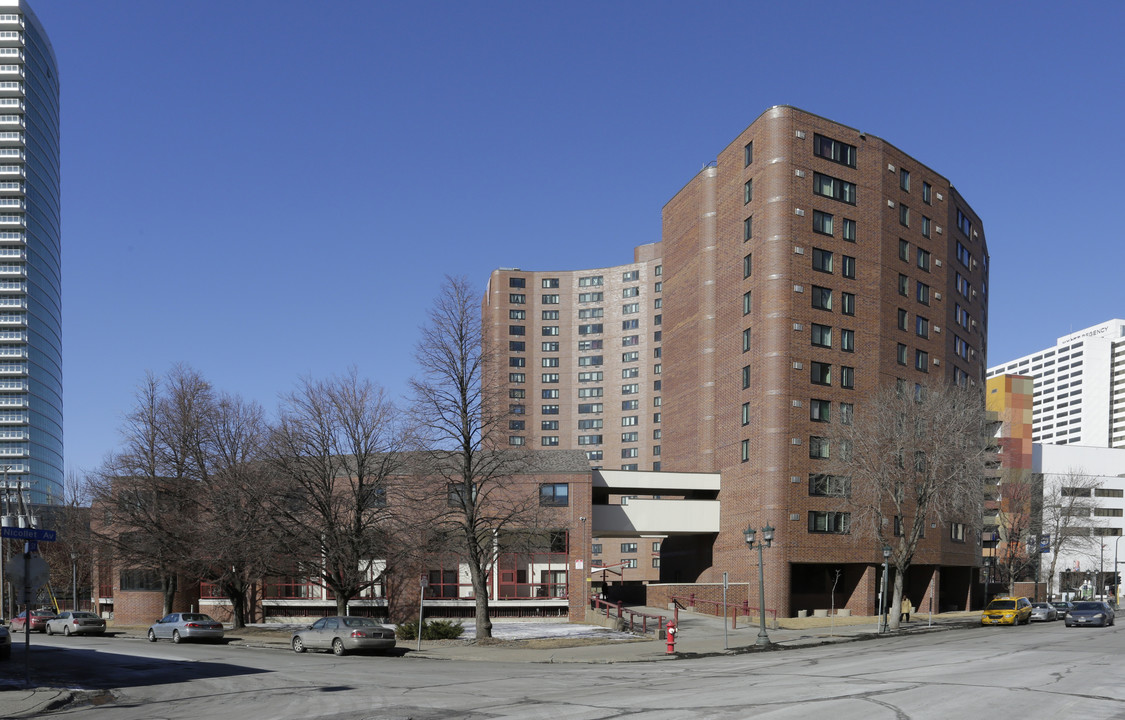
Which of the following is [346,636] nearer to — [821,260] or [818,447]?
[818,447]

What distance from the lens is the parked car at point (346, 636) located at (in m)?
34.3

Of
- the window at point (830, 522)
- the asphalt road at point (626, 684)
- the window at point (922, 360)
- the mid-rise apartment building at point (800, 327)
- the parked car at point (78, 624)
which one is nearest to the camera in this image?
the asphalt road at point (626, 684)

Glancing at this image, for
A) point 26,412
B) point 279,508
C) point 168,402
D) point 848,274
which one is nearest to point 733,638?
point 279,508

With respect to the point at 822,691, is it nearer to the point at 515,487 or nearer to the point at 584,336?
the point at 515,487

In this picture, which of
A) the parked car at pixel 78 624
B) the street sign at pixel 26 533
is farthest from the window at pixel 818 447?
the street sign at pixel 26 533

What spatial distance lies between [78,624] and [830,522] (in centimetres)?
4021

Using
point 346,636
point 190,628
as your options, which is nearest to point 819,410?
point 346,636

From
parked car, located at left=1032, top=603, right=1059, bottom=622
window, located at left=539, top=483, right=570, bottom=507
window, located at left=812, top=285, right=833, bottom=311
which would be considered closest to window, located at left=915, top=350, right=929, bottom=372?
window, located at left=812, top=285, right=833, bottom=311

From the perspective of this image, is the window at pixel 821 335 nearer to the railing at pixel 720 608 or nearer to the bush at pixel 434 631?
the railing at pixel 720 608

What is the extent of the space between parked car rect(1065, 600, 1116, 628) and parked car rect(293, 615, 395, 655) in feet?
109

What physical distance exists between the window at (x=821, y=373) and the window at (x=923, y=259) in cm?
1240

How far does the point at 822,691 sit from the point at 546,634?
24337 mm

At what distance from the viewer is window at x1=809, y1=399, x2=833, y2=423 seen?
189 ft

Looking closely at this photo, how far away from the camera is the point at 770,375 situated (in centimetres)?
5712
